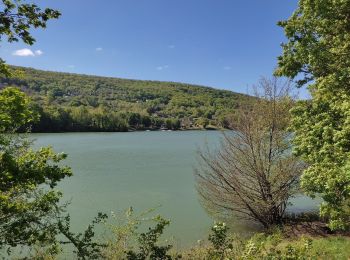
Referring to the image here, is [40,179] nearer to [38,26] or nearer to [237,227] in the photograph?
[38,26]

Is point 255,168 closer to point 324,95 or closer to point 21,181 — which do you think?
point 324,95

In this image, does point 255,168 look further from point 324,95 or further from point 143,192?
point 143,192

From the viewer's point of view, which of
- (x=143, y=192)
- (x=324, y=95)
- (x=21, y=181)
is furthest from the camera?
(x=143, y=192)

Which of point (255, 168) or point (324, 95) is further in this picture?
point (255, 168)

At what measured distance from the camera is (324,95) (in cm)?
1130

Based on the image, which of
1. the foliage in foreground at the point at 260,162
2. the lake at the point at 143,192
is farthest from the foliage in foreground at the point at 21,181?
the foliage in foreground at the point at 260,162

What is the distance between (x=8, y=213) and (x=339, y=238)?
12.4 metres

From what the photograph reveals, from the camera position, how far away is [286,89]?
17125 mm

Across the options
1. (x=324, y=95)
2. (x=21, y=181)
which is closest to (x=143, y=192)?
(x=324, y=95)

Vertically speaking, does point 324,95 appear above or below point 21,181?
above

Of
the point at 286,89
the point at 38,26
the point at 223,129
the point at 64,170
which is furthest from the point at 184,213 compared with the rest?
the point at 38,26

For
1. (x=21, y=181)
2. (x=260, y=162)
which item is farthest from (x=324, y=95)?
(x=21, y=181)

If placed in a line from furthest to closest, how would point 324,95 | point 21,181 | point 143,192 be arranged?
point 143,192, point 324,95, point 21,181

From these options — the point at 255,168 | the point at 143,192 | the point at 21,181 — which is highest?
the point at 21,181
